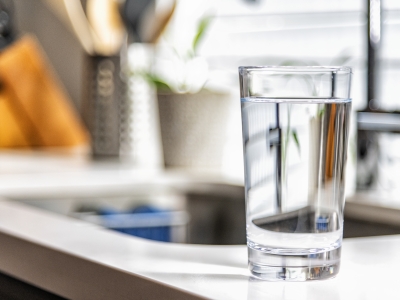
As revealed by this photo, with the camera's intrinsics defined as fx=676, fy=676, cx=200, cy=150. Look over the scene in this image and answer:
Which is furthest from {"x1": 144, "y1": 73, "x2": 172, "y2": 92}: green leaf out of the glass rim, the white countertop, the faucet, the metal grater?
the glass rim

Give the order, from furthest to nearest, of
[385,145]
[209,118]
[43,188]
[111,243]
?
[209,118], [43,188], [385,145], [111,243]

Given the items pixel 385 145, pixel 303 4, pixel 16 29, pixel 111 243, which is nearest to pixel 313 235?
pixel 111 243

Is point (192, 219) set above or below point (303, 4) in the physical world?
below

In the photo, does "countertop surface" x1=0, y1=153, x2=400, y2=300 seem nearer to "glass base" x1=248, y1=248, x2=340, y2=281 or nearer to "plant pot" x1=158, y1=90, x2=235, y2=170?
"glass base" x1=248, y1=248, x2=340, y2=281

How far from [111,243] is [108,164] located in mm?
1020

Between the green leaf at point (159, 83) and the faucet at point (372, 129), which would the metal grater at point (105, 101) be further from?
the faucet at point (372, 129)

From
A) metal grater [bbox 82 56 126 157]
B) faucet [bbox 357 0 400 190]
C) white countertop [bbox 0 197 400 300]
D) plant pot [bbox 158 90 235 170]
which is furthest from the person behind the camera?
metal grater [bbox 82 56 126 157]

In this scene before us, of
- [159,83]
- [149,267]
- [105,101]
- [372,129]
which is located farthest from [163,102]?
[149,267]

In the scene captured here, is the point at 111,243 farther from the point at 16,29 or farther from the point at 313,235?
the point at 16,29

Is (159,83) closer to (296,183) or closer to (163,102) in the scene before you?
(163,102)

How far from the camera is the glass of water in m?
0.42

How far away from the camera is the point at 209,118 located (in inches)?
56.7

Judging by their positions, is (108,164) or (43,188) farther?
(108,164)

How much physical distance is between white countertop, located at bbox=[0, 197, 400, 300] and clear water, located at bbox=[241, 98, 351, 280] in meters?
0.02
